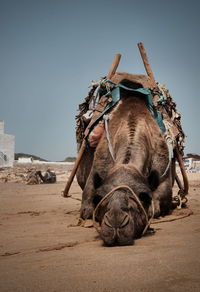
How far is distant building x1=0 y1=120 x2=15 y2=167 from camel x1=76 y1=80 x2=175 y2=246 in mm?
39600

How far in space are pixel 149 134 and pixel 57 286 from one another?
4183 mm

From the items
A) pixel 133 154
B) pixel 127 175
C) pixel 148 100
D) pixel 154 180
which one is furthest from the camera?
pixel 148 100

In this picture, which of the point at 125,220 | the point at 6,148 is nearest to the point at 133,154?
the point at 125,220

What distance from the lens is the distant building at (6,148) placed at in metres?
45.9

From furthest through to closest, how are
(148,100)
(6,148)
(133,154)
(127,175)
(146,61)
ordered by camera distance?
1. (6,148)
2. (146,61)
3. (148,100)
4. (133,154)
5. (127,175)

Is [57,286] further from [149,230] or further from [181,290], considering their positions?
[149,230]

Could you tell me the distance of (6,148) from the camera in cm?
4712

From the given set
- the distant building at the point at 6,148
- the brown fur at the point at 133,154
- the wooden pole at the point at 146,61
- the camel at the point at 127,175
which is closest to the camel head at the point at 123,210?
the camel at the point at 127,175

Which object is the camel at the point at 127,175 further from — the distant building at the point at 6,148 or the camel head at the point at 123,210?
the distant building at the point at 6,148

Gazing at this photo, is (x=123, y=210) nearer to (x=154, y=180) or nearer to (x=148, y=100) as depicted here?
(x=154, y=180)

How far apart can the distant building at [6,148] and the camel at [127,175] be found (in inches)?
1559

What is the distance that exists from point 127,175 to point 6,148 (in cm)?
4473

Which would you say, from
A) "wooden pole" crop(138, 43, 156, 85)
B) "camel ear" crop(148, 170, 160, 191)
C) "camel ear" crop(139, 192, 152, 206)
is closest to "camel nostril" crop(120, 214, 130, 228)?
"camel ear" crop(139, 192, 152, 206)

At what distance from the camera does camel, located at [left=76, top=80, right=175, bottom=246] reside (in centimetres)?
365
